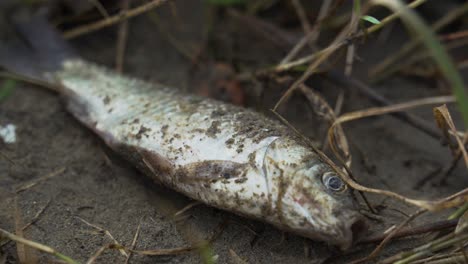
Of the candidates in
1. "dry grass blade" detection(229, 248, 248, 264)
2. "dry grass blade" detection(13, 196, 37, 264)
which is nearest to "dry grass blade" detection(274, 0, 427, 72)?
"dry grass blade" detection(229, 248, 248, 264)

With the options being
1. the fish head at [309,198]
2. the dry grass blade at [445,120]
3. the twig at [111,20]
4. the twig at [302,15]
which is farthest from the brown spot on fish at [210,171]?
the twig at [302,15]

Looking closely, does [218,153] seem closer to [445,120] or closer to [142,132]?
[142,132]

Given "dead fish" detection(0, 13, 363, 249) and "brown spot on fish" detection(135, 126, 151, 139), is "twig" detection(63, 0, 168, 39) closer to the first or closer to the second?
"dead fish" detection(0, 13, 363, 249)

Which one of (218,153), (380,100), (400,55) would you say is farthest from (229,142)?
(400,55)

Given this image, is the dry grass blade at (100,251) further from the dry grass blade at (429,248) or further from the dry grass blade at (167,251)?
the dry grass blade at (429,248)

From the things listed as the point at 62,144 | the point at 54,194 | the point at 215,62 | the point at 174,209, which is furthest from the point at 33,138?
the point at 215,62

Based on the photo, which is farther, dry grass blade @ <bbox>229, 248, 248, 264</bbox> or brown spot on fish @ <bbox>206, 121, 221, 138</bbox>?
brown spot on fish @ <bbox>206, 121, 221, 138</bbox>
